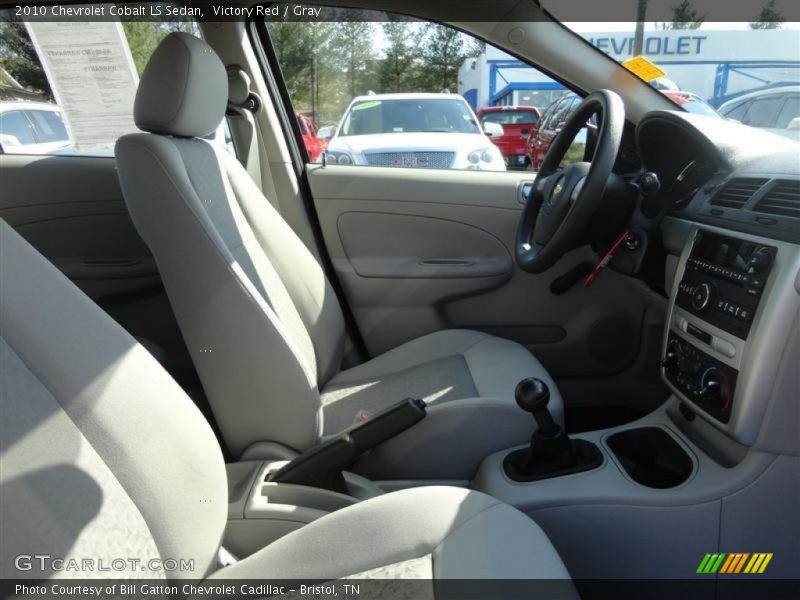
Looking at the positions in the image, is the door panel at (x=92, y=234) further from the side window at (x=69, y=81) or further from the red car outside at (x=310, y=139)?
the red car outside at (x=310, y=139)

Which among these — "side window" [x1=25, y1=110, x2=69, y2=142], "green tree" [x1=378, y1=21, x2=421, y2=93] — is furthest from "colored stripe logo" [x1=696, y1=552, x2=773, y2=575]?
"side window" [x1=25, y1=110, x2=69, y2=142]

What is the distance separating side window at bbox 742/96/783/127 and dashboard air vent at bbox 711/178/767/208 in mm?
291

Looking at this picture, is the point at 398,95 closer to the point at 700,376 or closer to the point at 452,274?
the point at 452,274

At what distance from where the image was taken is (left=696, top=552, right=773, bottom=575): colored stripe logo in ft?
4.09

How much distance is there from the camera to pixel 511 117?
2.49 metres

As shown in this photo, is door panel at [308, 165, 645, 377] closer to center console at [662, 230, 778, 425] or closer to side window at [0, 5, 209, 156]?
side window at [0, 5, 209, 156]

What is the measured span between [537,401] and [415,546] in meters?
0.46

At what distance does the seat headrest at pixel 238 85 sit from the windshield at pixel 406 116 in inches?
16.8

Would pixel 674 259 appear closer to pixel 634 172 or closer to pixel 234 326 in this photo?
pixel 634 172

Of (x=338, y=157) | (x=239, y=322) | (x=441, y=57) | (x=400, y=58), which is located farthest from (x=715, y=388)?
(x=338, y=157)

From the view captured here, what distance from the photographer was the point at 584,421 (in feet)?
7.08

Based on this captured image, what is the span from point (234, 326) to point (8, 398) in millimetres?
641

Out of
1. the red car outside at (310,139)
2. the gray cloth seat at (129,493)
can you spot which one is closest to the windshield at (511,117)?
the red car outside at (310,139)

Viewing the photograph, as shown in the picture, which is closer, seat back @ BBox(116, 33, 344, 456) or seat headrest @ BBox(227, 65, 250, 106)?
seat back @ BBox(116, 33, 344, 456)
